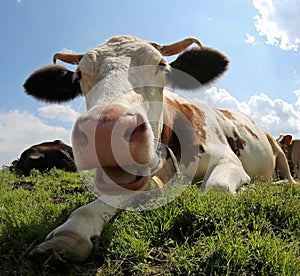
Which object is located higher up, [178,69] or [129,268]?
[178,69]

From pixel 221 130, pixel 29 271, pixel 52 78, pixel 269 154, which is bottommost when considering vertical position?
pixel 269 154

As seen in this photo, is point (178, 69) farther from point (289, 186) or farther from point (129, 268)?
point (129, 268)

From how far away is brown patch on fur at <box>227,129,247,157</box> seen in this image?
6.18 m

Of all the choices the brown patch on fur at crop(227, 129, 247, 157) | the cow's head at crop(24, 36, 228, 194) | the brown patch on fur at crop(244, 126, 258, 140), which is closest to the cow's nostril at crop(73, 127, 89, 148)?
the cow's head at crop(24, 36, 228, 194)

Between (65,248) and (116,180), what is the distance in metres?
0.56

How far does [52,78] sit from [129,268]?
3249mm

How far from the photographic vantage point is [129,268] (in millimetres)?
2551

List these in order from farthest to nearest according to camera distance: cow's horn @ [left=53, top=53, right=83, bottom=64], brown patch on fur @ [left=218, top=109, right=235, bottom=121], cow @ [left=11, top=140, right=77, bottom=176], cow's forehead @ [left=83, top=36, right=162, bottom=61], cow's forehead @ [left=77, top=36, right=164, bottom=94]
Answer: cow @ [left=11, top=140, right=77, bottom=176]
brown patch on fur @ [left=218, top=109, right=235, bottom=121]
cow's horn @ [left=53, top=53, right=83, bottom=64]
cow's forehead @ [left=83, top=36, right=162, bottom=61]
cow's forehead @ [left=77, top=36, right=164, bottom=94]

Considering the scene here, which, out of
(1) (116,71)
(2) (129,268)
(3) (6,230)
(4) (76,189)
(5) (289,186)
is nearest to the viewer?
(2) (129,268)

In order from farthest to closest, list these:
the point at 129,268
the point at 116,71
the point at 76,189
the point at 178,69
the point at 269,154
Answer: the point at 269,154 < the point at 76,189 < the point at 178,69 < the point at 116,71 < the point at 129,268

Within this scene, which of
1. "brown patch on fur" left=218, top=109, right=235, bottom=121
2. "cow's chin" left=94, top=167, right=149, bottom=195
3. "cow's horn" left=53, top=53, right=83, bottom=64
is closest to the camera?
"cow's chin" left=94, top=167, right=149, bottom=195

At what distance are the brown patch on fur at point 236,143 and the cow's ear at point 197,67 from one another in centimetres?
124

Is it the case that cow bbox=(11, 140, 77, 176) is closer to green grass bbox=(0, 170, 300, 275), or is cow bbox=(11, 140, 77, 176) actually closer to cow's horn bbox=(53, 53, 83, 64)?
cow's horn bbox=(53, 53, 83, 64)

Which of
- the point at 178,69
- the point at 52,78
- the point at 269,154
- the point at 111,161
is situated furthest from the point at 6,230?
the point at 269,154
